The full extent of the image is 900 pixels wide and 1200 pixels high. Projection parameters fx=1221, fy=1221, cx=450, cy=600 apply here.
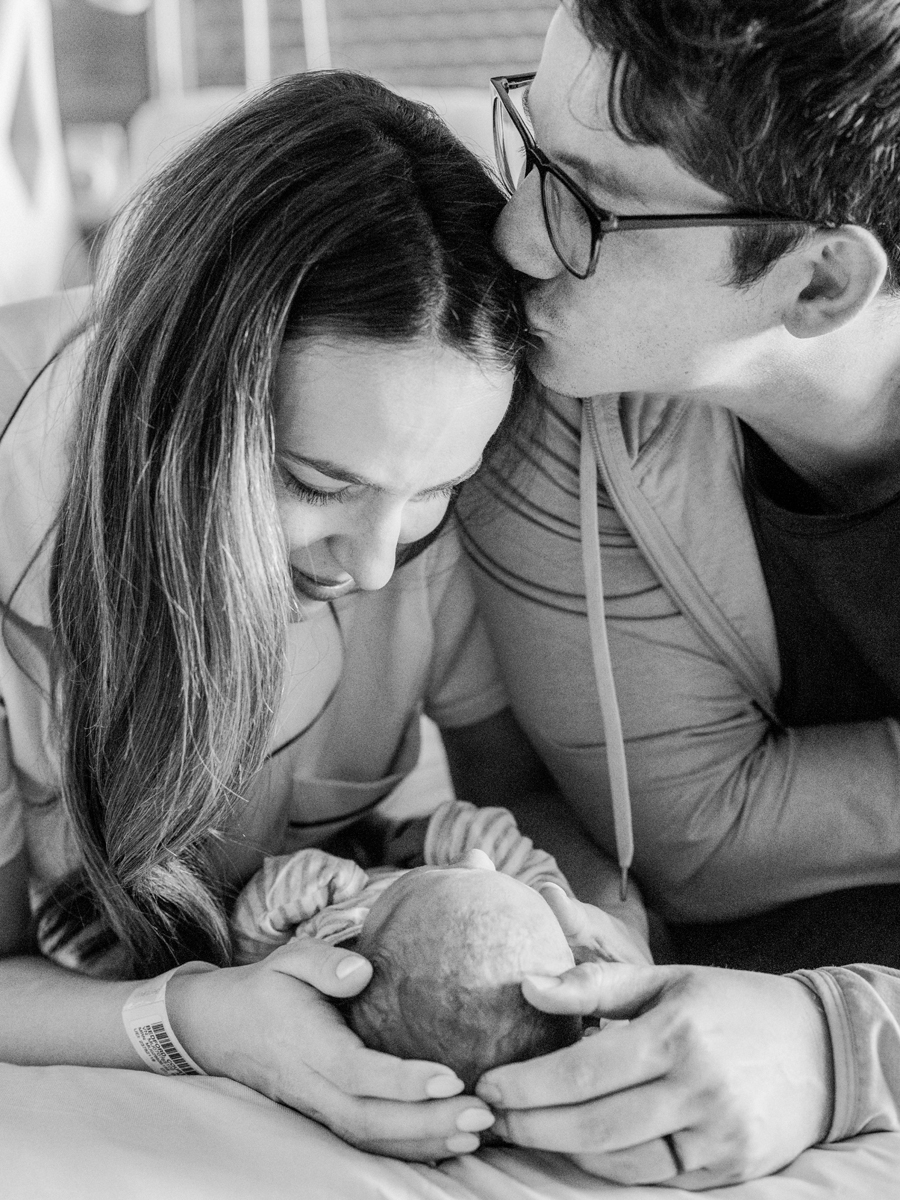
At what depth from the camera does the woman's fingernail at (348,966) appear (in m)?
0.98

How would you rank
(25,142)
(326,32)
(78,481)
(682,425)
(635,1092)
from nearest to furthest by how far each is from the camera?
(635,1092) → (78,481) → (682,425) → (25,142) → (326,32)

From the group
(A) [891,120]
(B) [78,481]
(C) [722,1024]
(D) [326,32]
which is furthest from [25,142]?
(C) [722,1024]

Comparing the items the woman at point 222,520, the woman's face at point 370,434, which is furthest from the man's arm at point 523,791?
the woman's face at point 370,434

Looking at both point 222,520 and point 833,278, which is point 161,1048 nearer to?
point 222,520

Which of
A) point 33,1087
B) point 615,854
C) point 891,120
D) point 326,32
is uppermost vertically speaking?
point 326,32

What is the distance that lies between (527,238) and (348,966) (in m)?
0.65

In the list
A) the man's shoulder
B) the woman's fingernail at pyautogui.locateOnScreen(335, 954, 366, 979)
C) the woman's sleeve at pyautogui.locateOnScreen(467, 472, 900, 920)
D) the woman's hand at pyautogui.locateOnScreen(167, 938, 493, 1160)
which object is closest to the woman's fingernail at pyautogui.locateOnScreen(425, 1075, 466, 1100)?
the woman's hand at pyautogui.locateOnScreen(167, 938, 493, 1160)

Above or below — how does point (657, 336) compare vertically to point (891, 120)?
below

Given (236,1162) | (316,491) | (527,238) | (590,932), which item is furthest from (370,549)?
(236,1162)

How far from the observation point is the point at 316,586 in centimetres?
124

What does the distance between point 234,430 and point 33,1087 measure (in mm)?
587

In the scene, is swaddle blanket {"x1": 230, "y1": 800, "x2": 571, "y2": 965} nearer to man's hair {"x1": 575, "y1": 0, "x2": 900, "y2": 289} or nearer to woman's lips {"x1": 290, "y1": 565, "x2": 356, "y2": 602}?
woman's lips {"x1": 290, "y1": 565, "x2": 356, "y2": 602}

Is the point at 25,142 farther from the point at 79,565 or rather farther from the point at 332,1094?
the point at 332,1094

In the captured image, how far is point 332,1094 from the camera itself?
99 cm
